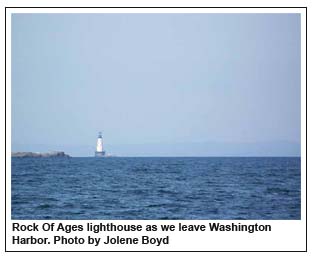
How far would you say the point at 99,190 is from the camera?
38188mm

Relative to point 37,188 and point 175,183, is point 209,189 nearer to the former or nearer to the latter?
point 175,183

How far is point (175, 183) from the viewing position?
43562mm

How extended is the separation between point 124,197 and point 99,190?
4875mm

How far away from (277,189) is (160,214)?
45.4 ft
